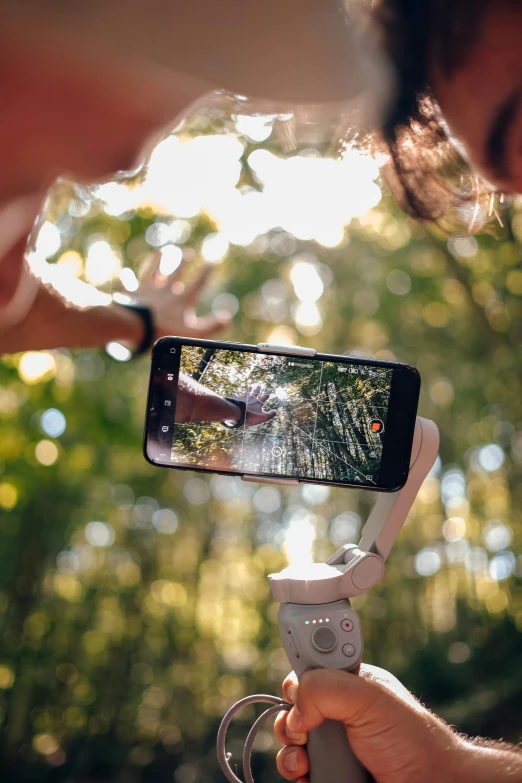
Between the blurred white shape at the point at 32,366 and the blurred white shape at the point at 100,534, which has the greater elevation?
the blurred white shape at the point at 32,366

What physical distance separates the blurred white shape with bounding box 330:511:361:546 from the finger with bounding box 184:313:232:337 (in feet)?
19.2

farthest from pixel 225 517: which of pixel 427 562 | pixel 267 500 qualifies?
pixel 427 562

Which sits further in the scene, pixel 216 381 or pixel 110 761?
pixel 110 761

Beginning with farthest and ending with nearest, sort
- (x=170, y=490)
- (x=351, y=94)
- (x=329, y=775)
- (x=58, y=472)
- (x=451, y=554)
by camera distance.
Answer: (x=451, y=554)
(x=170, y=490)
(x=58, y=472)
(x=329, y=775)
(x=351, y=94)

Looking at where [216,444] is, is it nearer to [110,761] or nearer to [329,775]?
[329,775]

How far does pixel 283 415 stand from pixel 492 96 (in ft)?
1.46

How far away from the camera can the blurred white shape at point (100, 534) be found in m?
6.42

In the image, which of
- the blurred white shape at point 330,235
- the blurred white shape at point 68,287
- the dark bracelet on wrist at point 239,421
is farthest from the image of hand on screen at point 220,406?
the blurred white shape at point 330,235

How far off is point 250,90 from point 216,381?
0.45 meters

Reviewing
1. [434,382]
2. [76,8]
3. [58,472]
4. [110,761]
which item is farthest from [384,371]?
[110,761]

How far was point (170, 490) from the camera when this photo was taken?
633cm

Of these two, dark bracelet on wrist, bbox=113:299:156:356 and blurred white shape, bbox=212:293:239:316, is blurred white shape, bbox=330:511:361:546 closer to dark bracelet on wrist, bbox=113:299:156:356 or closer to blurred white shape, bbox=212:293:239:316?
blurred white shape, bbox=212:293:239:316

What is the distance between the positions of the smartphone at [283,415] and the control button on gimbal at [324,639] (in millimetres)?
179

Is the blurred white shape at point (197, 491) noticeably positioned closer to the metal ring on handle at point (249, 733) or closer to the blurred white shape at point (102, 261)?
the blurred white shape at point (102, 261)
